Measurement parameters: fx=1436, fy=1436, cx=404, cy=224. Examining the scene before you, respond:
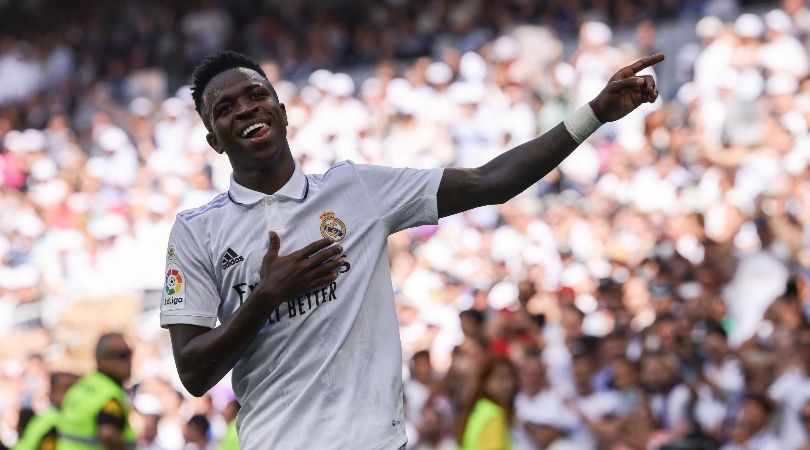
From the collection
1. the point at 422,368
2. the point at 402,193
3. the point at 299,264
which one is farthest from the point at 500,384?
the point at 299,264

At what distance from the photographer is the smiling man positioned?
378 cm

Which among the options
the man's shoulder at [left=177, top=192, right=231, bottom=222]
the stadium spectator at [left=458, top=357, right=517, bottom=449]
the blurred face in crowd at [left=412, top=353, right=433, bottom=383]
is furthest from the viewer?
the blurred face in crowd at [left=412, top=353, right=433, bottom=383]

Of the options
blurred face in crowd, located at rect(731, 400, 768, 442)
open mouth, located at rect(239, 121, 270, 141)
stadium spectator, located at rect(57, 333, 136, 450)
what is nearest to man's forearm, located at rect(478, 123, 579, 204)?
open mouth, located at rect(239, 121, 270, 141)

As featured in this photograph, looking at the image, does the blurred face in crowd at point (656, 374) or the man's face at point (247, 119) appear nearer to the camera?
the man's face at point (247, 119)

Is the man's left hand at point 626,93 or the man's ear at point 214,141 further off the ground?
the man's ear at point 214,141

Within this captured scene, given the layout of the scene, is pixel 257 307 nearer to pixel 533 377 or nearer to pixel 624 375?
pixel 533 377

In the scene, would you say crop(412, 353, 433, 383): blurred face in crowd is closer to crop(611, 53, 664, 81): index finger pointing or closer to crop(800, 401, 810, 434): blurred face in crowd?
crop(800, 401, 810, 434): blurred face in crowd

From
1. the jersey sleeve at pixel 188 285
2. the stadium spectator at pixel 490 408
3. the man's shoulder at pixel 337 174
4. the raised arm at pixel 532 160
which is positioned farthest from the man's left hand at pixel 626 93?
the stadium spectator at pixel 490 408

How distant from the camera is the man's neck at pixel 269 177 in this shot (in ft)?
13.1

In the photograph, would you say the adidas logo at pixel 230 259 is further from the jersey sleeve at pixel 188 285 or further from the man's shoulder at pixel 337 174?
the man's shoulder at pixel 337 174

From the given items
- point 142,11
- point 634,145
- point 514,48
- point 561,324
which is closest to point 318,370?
point 561,324

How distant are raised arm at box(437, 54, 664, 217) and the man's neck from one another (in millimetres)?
435

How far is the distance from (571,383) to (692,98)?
4580 mm

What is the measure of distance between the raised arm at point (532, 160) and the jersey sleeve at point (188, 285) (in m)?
0.68
